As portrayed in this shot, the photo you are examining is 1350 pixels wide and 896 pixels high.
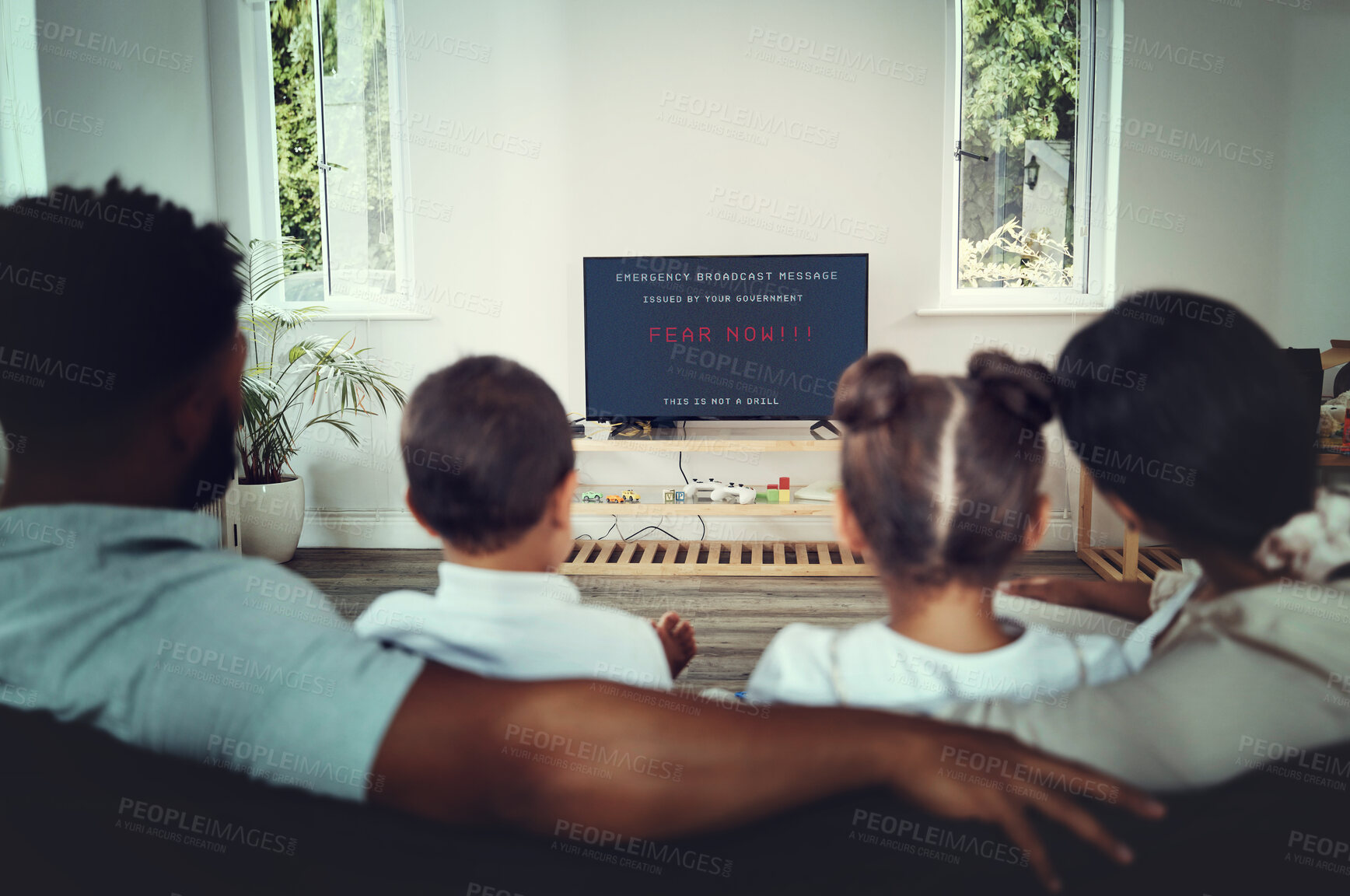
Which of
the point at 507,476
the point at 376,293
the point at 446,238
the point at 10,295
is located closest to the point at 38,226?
the point at 10,295

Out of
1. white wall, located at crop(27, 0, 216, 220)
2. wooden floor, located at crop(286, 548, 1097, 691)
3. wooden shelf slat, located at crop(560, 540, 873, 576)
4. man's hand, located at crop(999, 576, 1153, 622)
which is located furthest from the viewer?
wooden shelf slat, located at crop(560, 540, 873, 576)

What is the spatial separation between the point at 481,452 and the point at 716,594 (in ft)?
7.56

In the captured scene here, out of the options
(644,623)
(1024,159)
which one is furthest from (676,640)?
(1024,159)

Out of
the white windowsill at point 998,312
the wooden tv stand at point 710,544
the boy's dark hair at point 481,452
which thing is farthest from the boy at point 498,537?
the white windowsill at point 998,312

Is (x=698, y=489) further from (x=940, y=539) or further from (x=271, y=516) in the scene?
(x=940, y=539)

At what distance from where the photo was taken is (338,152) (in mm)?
3631

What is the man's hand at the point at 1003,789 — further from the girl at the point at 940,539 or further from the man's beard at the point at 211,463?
the man's beard at the point at 211,463

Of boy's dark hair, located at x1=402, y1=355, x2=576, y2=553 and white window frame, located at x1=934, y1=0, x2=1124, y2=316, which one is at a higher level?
white window frame, located at x1=934, y1=0, x2=1124, y2=316

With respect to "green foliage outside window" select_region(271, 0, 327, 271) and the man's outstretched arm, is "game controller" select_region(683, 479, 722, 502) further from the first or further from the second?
the man's outstretched arm

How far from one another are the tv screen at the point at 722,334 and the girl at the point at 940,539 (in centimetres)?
259

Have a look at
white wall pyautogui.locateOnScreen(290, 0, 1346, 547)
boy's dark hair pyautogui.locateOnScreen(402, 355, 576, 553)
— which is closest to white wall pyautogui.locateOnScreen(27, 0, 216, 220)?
white wall pyautogui.locateOnScreen(290, 0, 1346, 547)

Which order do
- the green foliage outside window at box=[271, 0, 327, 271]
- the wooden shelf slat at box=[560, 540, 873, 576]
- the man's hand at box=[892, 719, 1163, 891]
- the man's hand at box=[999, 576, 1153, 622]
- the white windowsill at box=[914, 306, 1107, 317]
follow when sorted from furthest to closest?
the green foliage outside window at box=[271, 0, 327, 271] → the white windowsill at box=[914, 306, 1107, 317] → the wooden shelf slat at box=[560, 540, 873, 576] → the man's hand at box=[999, 576, 1153, 622] → the man's hand at box=[892, 719, 1163, 891]

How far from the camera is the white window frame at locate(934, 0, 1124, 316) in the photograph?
3340 millimetres

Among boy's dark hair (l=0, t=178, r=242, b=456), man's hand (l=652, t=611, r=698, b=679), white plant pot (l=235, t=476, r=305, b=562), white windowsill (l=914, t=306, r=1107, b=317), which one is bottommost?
white plant pot (l=235, t=476, r=305, b=562)
